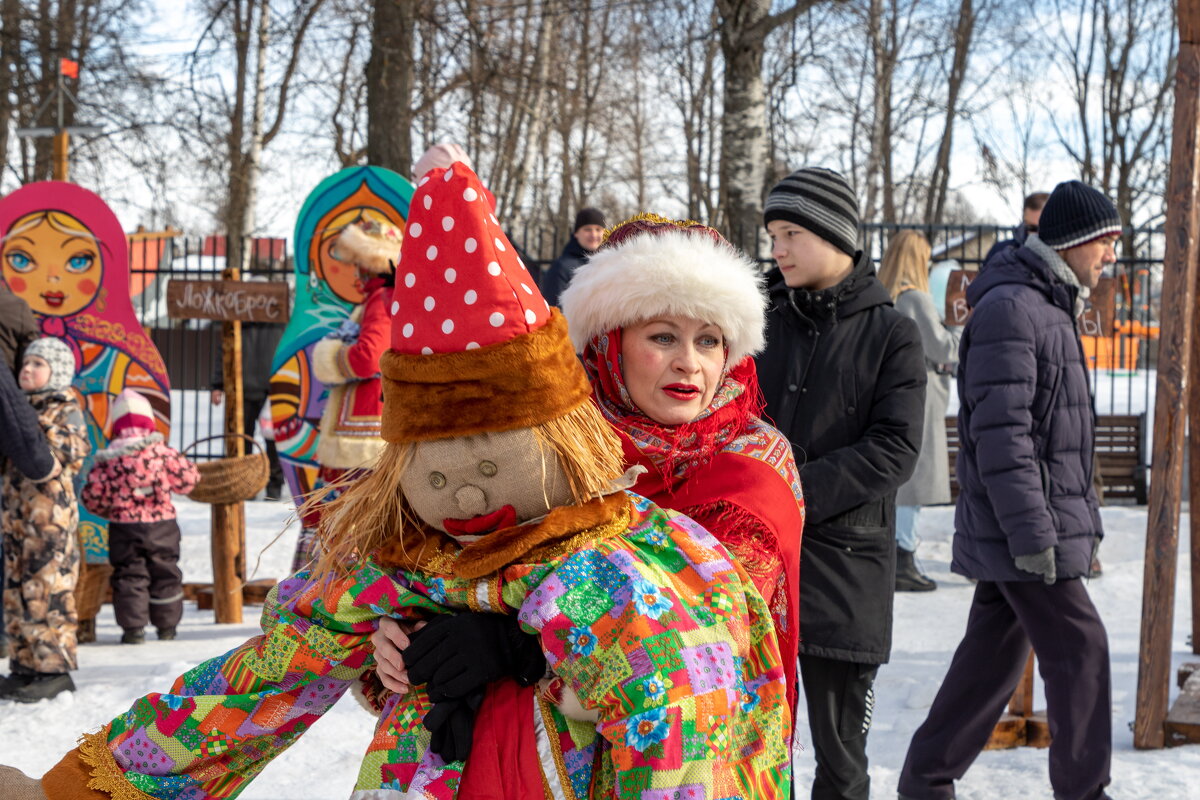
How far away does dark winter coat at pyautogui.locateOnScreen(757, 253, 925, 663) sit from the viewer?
119 inches

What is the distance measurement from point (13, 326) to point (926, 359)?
4.67m

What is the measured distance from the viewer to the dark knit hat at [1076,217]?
12.1 ft

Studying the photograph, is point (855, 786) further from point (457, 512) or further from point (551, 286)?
point (551, 286)

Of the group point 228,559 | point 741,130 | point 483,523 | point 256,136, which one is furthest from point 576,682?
point 256,136

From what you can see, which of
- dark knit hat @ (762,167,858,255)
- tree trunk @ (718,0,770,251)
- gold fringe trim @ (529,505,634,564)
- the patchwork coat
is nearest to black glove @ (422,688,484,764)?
gold fringe trim @ (529,505,634,564)

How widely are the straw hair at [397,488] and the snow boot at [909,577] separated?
550cm

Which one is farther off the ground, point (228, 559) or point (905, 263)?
point (905, 263)

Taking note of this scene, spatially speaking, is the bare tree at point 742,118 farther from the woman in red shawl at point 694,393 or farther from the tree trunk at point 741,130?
the woman in red shawl at point 694,393

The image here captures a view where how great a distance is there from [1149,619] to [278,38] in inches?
595

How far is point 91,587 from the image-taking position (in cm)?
596

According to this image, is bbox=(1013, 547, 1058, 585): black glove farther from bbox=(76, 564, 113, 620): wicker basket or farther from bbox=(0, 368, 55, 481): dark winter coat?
bbox=(76, 564, 113, 620): wicker basket

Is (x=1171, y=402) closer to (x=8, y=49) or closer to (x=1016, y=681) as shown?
(x=1016, y=681)

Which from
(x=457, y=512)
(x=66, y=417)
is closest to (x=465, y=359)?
(x=457, y=512)

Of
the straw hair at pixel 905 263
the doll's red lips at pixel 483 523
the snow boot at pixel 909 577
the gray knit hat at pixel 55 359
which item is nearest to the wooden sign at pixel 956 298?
the straw hair at pixel 905 263
